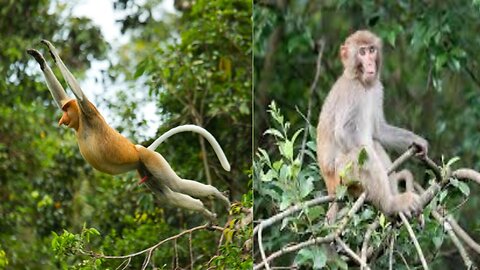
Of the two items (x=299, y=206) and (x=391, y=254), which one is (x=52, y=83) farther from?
(x=391, y=254)

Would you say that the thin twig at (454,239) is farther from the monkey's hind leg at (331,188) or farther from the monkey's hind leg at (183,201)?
the monkey's hind leg at (183,201)

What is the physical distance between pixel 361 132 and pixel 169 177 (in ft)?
2.97

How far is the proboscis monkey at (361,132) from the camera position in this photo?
260 centimetres

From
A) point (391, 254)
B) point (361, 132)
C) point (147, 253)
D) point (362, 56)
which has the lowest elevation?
point (391, 254)

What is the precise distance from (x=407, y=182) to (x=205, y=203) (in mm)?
1063

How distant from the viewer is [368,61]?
2625 mm

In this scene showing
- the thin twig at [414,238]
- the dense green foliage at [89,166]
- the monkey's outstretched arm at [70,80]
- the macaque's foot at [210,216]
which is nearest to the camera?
the thin twig at [414,238]

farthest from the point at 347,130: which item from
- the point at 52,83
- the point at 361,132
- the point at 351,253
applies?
the point at 52,83

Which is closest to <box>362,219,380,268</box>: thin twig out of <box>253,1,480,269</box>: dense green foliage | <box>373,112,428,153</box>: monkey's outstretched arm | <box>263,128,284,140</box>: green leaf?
<box>253,1,480,269</box>: dense green foliage

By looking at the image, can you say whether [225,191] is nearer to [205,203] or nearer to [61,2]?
[205,203]

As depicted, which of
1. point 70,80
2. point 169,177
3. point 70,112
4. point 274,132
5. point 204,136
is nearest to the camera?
point 274,132

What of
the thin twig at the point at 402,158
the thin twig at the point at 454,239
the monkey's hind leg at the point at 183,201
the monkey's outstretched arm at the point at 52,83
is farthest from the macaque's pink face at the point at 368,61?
the monkey's outstretched arm at the point at 52,83

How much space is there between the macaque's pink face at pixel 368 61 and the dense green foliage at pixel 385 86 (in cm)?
3

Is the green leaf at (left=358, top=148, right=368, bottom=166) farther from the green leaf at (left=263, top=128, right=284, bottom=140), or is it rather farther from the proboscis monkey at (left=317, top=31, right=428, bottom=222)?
the green leaf at (left=263, top=128, right=284, bottom=140)
